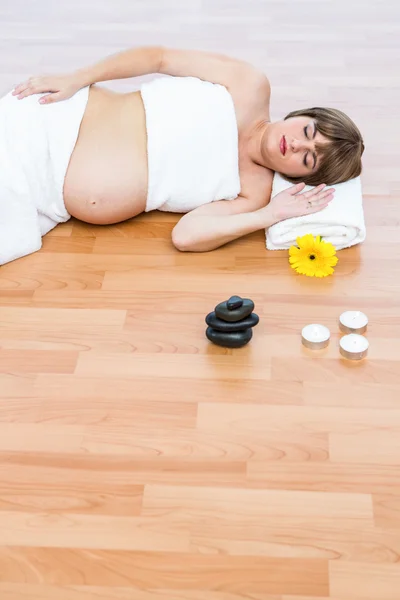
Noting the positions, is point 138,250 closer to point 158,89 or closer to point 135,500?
point 158,89

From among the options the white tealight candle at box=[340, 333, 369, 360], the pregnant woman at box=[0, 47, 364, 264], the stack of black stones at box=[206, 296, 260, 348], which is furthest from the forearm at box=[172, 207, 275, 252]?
the white tealight candle at box=[340, 333, 369, 360]

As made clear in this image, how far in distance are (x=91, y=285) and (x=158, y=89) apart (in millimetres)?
601

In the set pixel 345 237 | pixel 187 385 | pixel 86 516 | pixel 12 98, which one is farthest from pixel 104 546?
pixel 12 98

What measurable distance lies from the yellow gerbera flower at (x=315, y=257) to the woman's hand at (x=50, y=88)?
A: 77cm

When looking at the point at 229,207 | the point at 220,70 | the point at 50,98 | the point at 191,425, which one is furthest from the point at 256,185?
the point at 191,425

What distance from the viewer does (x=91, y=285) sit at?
2.09 m

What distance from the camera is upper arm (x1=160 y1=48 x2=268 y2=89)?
2227 millimetres

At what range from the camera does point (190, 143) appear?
2.16m

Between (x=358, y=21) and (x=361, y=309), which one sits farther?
(x=358, y=21)

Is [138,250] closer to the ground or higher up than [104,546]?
higher up

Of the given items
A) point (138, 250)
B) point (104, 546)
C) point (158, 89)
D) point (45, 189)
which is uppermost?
point (158, 89)

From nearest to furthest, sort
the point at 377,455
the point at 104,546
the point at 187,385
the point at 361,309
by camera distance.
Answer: the point at 104,546 < the point at 377,455 < the point at 187,385 < the point at 361,309

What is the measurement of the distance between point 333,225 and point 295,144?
0.24 meters

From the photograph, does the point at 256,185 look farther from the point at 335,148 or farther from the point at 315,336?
the point at 315,336
